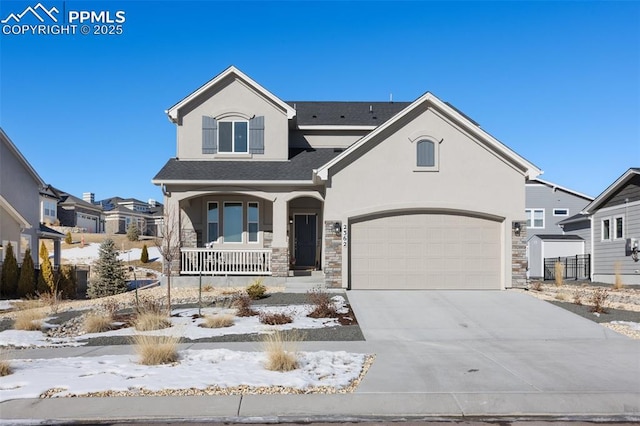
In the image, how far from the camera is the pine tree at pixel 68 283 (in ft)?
66.3

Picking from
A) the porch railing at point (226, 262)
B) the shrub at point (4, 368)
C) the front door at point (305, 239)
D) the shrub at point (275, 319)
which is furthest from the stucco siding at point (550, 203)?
the shrub at point (4, 368)

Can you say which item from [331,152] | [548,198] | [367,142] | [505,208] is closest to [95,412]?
[367,142]

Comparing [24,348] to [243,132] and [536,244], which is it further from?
[536,244]

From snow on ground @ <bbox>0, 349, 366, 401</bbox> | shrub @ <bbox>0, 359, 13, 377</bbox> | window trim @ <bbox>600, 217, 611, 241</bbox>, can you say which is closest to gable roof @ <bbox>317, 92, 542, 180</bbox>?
snow on ground @ <bbox>0, 349, 366, 401</bbox>

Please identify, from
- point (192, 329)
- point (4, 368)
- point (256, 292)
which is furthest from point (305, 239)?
point (4, 368)

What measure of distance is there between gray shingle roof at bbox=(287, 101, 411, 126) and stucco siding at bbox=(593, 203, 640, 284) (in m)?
11.0

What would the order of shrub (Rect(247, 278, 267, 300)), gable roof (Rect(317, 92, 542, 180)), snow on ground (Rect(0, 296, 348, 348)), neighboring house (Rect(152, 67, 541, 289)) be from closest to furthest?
1. snow on ground (Rect(0, 296, 348, 348))
2. shrub (Rect(247, 278, 267, 300))
3. gable roof (Rect(317, 92, 542, 180))
4. neighboring house (Rect(152, 67, 541, 289))

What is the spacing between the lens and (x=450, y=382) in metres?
7.70

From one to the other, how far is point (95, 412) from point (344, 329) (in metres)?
6.39

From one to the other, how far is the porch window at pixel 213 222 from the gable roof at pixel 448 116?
5.39 m

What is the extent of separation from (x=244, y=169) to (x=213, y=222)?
265cm

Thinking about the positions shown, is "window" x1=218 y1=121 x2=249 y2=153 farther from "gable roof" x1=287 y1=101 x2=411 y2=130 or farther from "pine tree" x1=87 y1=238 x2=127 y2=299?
"pine tree" x1=87 y1=238 x2=127 y2=299

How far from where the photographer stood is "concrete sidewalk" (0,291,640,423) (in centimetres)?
645

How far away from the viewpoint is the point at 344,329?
38.9ft
